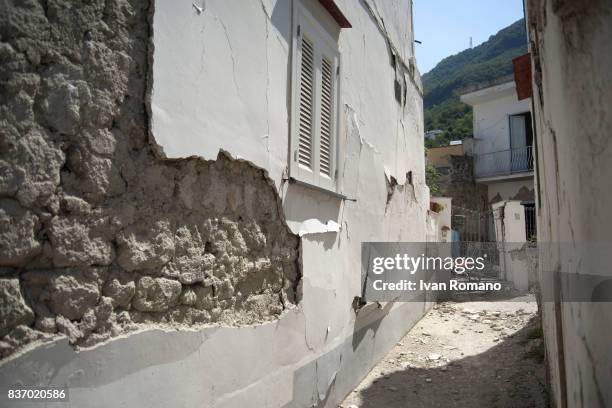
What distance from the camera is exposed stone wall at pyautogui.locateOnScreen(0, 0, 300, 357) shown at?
4.37 ft

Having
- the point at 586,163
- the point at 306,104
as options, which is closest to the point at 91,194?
the point at 586,163

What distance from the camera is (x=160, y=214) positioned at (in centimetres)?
183

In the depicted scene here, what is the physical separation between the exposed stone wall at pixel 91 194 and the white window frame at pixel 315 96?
795 mm

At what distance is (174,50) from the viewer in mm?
1867

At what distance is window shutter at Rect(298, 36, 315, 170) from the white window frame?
3 cm

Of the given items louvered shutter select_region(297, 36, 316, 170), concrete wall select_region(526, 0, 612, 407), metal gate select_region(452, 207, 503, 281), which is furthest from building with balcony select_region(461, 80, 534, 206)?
concrete wall select_region(526, 0, 612, 407)

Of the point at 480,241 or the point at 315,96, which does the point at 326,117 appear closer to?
the point at 315,96

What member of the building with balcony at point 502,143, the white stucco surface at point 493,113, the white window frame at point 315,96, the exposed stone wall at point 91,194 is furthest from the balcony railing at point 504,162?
the exposed stone wall at point 91,194

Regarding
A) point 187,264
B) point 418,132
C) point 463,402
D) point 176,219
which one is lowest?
point 463,402

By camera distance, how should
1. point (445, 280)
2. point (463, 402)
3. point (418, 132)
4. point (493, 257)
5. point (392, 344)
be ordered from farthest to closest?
point (493, 257) < point (445, 280) < point (418, 132) < point (392, 344) < point (463, 402)

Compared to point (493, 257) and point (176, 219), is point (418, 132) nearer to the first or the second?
point (176, 219)

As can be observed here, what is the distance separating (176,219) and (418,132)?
535 cm

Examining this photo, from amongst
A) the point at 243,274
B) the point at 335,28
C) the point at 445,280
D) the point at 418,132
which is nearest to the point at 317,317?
the point at 243,274

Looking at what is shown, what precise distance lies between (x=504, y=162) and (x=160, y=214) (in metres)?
15.1
